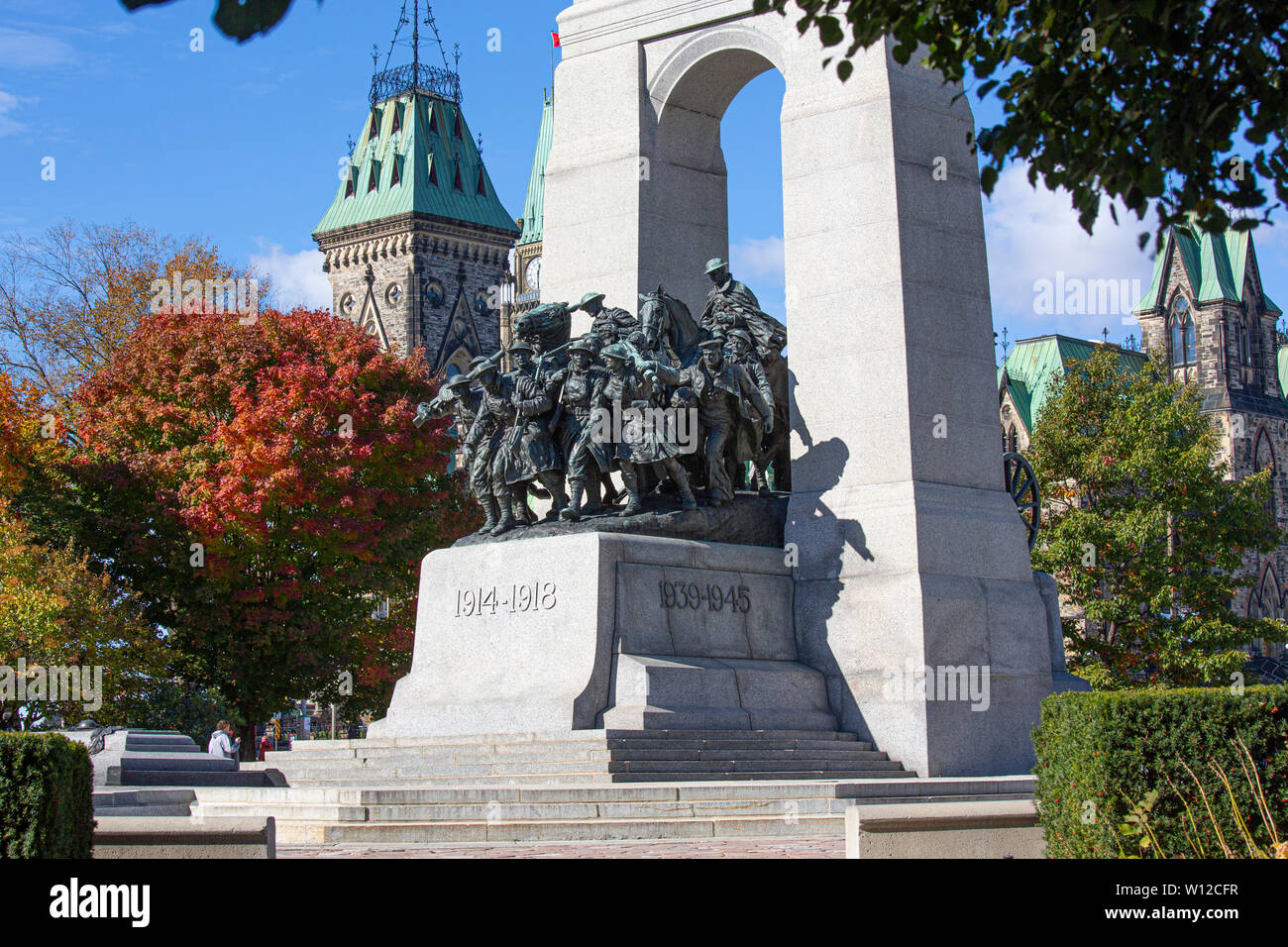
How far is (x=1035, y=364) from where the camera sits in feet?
311

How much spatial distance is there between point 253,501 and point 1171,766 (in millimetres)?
29862

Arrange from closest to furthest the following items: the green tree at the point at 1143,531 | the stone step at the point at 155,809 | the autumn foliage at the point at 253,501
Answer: the stone step at the point at 155,809, the autumn foliage at the point at 253,501, the green tree at the point at 1143,531

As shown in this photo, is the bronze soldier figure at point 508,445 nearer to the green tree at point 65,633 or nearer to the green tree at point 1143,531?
the green tree at point 65,633

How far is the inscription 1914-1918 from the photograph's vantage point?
18.6 metres

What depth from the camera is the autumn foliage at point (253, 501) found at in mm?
38125

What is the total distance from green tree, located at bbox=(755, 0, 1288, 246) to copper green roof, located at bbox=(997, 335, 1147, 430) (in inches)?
3181

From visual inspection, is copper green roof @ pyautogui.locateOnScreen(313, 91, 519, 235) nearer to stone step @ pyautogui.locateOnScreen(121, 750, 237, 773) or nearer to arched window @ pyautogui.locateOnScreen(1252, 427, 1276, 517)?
arched window @ pyautogui.locateOnScreen(1252, 427, 1276, 517)

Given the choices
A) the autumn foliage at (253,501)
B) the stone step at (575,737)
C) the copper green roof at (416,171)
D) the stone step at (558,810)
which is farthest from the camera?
the copper green roof at (416,171)

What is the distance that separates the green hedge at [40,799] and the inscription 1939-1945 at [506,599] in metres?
9.32

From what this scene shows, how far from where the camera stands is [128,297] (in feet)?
155

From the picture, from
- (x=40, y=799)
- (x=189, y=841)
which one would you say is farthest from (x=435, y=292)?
(x=40, y=799)

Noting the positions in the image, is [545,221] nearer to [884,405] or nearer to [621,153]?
[621,153]

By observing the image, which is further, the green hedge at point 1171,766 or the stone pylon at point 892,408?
the stone pylon at point 892,408

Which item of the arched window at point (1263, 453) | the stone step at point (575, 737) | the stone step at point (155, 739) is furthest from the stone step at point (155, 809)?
the arched window at point (1263, 453)
